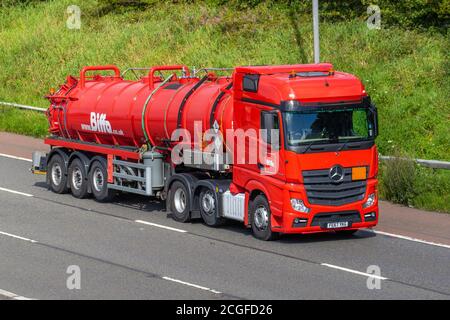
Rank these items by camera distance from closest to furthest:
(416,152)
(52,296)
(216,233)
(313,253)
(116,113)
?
1. (52,296)
2. (313,253)
3. (216,233)
4. (116,113)
5. (416,152)

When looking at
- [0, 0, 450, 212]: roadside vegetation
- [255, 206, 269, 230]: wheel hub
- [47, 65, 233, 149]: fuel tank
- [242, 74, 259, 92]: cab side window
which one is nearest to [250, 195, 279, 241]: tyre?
[255, 206, 269, 230]: wheel hub

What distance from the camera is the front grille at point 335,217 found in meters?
19.3

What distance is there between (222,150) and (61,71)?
21024 mm

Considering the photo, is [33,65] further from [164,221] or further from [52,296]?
[52,296]

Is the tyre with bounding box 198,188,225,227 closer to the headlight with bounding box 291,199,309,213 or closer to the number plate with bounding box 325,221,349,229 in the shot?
the headlight with bounding box 291,199,309,213

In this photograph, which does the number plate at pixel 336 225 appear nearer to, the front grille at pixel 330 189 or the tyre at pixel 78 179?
the front grille at pixel 330 189

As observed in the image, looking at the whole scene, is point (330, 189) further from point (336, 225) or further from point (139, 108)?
point (139, 108)

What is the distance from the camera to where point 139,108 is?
907 inches

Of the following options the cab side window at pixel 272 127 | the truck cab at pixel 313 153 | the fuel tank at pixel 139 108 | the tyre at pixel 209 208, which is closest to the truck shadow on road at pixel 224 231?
the tyre at pixel 209 208

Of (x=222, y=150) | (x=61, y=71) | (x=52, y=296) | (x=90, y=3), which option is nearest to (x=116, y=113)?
(x=222, y=150)

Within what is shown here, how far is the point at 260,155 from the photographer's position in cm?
1964

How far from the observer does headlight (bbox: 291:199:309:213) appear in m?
19.1

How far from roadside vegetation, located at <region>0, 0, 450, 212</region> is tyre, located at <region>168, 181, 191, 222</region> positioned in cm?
482

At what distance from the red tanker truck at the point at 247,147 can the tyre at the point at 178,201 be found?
0.8 inches
